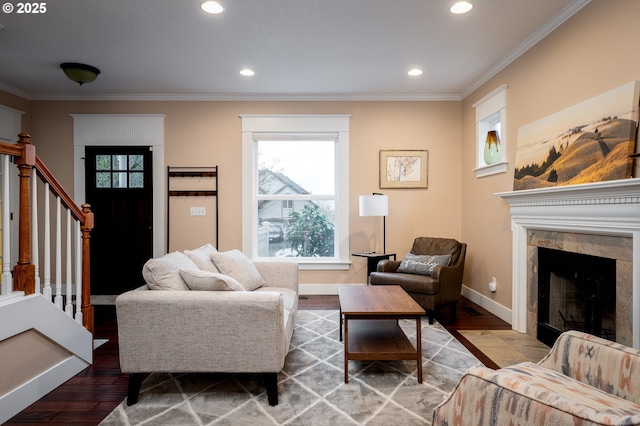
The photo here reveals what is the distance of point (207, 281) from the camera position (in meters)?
2.19

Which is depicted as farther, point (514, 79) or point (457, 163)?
point (457, 163)

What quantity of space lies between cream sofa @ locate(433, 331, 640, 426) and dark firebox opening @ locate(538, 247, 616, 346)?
3.80ft

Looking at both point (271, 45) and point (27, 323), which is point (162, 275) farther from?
point (271, 45)

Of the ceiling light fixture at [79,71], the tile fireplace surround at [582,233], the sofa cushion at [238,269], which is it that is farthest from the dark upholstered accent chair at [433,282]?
the ceiling light fixture at [79,71]

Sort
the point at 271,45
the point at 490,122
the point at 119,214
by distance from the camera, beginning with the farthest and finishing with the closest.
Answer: the point at 119,214, the point at 490,122, the point at 271,45

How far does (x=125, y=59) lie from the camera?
3650 millimetres

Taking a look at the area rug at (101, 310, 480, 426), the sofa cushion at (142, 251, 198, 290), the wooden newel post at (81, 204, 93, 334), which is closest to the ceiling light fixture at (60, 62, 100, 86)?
the wooden newel post at (81, 204, 93, 334)

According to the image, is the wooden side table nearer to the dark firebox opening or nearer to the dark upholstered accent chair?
the dark upholstered accent chair

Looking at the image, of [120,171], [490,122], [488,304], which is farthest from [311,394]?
[120,171]

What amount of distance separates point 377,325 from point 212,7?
2763 millimetres

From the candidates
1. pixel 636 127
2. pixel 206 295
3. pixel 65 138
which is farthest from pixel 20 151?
pixel 636 127

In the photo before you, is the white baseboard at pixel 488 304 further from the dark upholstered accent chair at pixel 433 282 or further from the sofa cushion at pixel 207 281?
the sofa cushion at pixel 207 281

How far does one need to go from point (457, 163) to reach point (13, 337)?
4774 millimetres

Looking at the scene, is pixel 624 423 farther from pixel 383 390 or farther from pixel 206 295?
pixel 206 295
